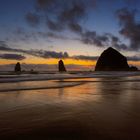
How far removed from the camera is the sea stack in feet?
493

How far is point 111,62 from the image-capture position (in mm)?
152125

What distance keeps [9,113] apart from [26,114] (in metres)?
0.68

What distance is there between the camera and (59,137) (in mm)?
4445

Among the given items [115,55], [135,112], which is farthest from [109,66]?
[135,112]

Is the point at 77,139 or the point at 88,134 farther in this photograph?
the point at 88,134

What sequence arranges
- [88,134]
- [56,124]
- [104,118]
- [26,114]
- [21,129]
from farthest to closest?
1. [26,114]
2. [104,118]
3. [56,124]
4. [21,129]
5. [88,134]

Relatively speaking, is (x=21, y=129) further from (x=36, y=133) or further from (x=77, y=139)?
(x=77, y=139)

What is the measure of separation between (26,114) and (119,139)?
3627mm

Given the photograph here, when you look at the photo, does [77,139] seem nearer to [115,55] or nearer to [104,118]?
[104,118]

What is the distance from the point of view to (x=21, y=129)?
197 inches

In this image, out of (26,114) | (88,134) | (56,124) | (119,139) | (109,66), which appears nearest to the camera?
(119,139)

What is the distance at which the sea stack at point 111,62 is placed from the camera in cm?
15038

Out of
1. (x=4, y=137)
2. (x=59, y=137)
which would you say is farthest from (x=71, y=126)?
(x=4, y=137)

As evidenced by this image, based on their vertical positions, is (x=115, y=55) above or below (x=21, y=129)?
above
